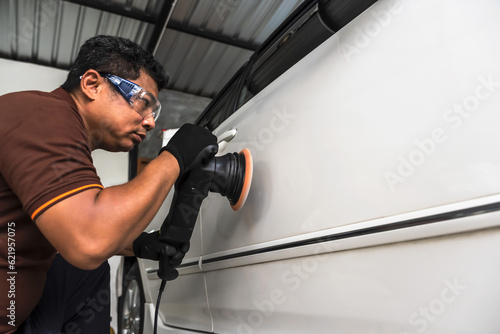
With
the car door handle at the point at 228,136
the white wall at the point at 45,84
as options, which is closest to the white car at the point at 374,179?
the car door handle at the point at 228,136

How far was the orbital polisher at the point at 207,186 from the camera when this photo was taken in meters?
1.19

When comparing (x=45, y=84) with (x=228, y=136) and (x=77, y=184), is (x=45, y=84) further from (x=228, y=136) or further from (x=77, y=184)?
(x=77, y=184)

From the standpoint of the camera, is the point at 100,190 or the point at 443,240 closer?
the point at 443,240

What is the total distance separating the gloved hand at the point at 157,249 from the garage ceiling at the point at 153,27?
2700 mm

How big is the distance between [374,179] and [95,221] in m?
0.60

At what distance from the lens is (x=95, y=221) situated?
0.84m

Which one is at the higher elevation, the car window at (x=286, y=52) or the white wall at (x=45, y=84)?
the car window at (x=286, y=52)

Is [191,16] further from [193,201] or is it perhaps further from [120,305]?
[193,201]

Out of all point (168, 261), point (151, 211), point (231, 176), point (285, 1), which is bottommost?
point (168, 261)

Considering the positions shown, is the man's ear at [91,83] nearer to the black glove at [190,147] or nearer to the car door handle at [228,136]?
the black glove at [190,147]

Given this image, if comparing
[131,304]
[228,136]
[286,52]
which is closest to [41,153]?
[228,136]

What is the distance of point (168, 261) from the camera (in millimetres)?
1355

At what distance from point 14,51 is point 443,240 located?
4.99 metres

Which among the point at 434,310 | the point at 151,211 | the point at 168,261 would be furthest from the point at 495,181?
the point at 168,261
